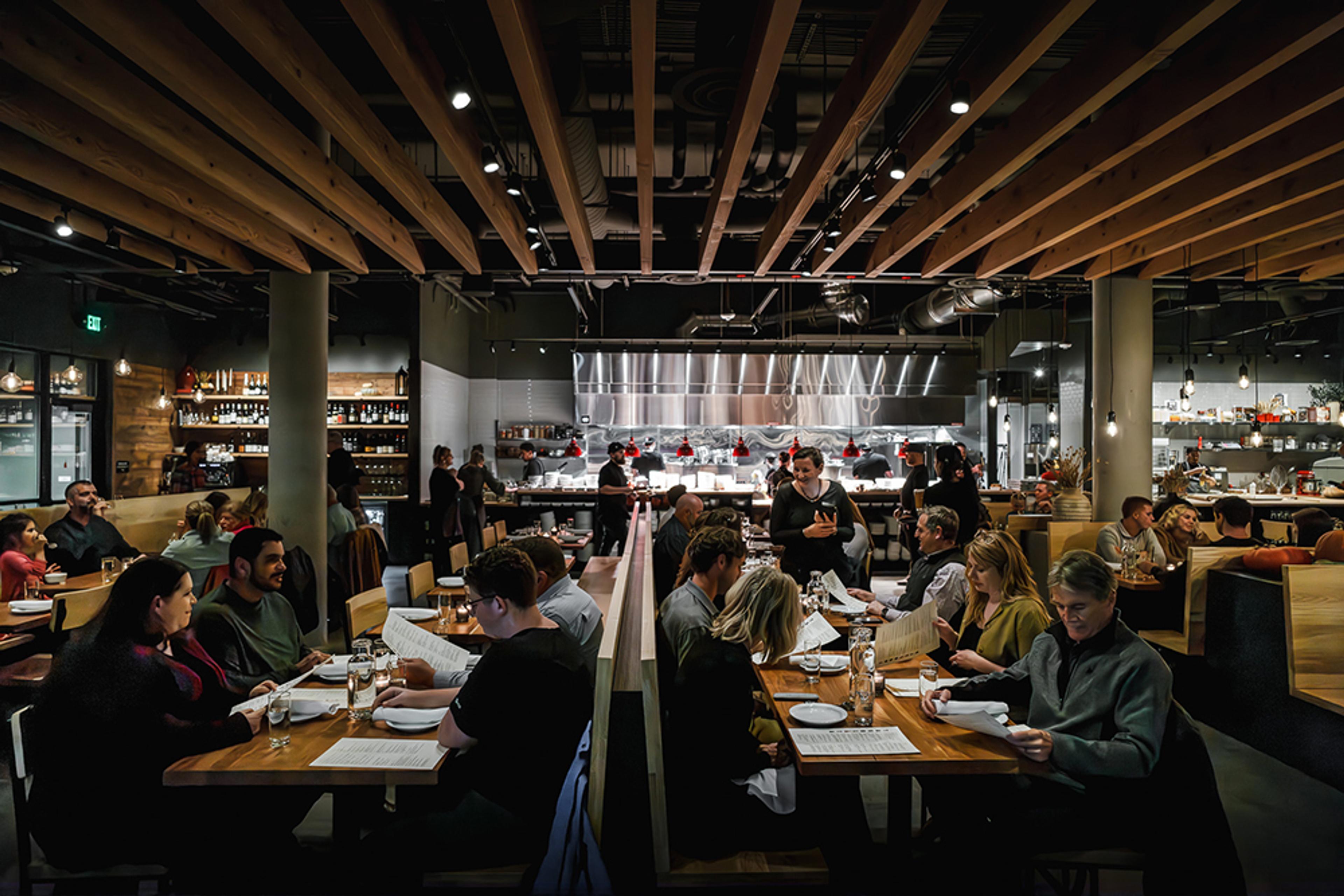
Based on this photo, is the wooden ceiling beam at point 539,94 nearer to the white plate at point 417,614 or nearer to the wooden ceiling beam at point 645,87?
the wooden ceiling beam at point 645,87

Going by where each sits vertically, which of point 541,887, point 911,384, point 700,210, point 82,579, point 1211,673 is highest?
point 700,210

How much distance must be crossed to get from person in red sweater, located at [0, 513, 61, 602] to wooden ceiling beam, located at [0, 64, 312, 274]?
2332 millimetres

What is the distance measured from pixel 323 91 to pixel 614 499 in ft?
20.8

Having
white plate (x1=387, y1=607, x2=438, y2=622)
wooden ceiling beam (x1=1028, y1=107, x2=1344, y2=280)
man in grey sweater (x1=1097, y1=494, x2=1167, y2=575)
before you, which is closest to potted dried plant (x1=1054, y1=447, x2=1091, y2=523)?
man in grey sweater (x1=1097, y1=494, x2=1167, y2=575)

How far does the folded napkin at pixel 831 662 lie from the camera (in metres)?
3.44

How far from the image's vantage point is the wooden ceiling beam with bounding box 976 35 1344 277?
3.53 meters

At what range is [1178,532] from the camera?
21.6 feet

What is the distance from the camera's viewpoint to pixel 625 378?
43.8 ft

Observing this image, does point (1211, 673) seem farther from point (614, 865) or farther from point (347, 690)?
point (347, 690)

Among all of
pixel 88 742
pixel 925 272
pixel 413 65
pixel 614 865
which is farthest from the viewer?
pixel 925 272

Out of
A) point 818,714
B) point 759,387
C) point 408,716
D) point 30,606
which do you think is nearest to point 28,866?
point 408,716

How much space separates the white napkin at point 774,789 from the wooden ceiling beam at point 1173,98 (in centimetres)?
344

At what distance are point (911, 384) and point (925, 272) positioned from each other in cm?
680

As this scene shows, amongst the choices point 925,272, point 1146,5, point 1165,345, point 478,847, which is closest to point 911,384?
point 1165,345
